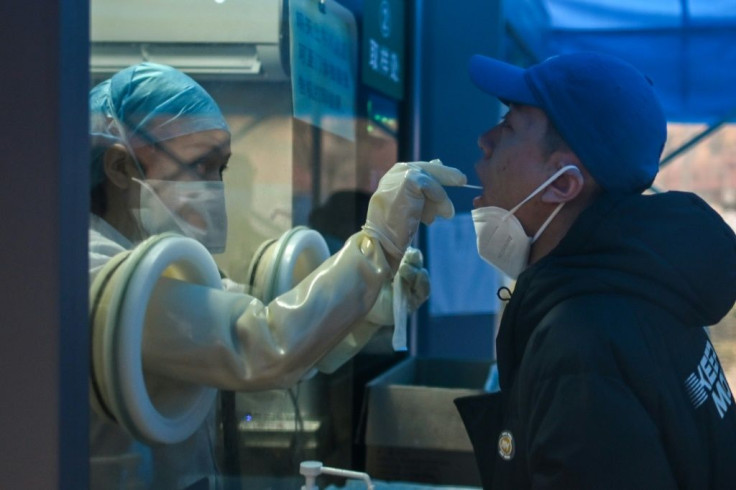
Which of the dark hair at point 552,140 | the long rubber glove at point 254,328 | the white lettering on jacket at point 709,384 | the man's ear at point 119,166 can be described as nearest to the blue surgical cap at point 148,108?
the man's ear at point 119,166

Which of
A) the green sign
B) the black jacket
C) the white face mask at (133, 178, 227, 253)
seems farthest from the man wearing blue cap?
the green sign

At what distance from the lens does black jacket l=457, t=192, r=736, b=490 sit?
42.0 inches

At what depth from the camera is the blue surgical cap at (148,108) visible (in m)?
1.36

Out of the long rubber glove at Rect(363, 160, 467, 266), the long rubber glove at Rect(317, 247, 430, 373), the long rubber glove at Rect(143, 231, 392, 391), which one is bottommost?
the long rubber glove at Rect(317, 247, 430, 373)

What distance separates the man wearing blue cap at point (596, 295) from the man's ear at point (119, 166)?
1.81 feet

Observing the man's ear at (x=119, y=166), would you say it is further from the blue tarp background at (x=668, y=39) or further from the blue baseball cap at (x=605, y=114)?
the blue tarp background at (x=668, y=39)

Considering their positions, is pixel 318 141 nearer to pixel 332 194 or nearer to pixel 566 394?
pixel 332 194

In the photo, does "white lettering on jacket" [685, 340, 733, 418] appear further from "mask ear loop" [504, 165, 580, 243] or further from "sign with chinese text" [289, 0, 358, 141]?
"sign with chinese text" [289, 0, 358, 141]

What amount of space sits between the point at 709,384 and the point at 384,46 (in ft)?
5.19

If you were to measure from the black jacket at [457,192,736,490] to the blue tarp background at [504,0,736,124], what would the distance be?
90.0 inches

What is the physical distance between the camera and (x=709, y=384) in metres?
1.25

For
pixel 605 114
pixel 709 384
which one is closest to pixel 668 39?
pixel 605 114

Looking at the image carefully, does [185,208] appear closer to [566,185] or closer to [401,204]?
[401,204]

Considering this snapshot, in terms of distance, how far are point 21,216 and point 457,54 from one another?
7.15 ft
